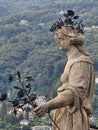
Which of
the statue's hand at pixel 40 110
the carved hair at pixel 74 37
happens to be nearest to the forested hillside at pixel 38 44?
the carved hair at pixel 74 37

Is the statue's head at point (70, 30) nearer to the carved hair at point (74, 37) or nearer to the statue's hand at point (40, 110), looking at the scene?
the carved hair at point (74, 37)

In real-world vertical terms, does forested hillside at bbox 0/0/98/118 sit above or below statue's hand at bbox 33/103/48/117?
below

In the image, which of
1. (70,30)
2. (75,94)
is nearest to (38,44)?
(70,30)

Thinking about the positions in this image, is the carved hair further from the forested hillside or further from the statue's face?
the forested hillside

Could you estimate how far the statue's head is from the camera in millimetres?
7062

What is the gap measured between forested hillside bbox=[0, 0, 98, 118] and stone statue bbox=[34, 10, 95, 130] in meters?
66.8

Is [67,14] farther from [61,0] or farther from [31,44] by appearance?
[61,0]

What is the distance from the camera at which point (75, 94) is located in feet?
22.4

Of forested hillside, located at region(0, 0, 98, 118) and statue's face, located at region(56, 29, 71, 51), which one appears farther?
forested hillside, located at region(0, 0, 98, 118)

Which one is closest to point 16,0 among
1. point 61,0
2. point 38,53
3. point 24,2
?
point 24,2

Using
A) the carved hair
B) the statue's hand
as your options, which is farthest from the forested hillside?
the statue's hand

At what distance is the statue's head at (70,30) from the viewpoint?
7.06 m

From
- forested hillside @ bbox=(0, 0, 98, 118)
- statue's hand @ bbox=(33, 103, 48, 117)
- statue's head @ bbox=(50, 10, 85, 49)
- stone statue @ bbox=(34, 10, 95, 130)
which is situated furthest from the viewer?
forested hillside @ bbox=(0, 0, 98, 118)

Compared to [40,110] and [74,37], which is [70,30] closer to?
[74,37]
